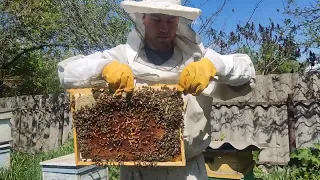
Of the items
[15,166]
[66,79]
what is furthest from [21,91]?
[66,79]

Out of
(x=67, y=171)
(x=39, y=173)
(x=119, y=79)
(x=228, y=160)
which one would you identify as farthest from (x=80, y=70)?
→ (x=39, y=173)

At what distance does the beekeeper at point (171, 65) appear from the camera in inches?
63.7

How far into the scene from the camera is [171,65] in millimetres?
1715

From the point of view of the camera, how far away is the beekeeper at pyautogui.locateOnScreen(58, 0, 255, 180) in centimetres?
162

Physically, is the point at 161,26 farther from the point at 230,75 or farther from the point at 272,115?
the point at 272,115

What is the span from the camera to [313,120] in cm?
525

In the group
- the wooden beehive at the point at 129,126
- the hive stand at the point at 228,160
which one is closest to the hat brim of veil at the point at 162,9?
the wooden beehive at the point at 129,126

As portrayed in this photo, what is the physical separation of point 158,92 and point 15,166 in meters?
4.55

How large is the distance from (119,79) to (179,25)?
43 centimetres

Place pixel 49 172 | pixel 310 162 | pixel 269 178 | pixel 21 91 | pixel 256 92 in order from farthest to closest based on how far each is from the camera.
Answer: pixel 21 91 < pixel 256 92 < pixel 269 178 < pixel 310 162 < pixel 49 172

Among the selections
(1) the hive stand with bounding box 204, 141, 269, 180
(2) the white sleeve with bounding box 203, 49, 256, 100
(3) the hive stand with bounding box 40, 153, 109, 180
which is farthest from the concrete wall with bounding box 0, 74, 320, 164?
(2) the white sleeve with bounding box 203, 49, 256, 100

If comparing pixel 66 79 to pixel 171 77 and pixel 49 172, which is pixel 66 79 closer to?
pixel 171 77

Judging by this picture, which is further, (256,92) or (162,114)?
(256,92)

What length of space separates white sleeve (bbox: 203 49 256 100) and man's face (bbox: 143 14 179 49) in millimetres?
179
